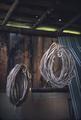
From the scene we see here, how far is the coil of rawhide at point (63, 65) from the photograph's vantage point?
715cm

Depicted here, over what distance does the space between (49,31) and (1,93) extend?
2389mm

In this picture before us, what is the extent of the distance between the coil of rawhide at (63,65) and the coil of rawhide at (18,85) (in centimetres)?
61

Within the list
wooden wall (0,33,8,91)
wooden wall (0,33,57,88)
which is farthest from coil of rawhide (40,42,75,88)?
wooden wall (0,33,8,91)

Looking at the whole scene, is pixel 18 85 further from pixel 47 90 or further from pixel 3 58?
pixel 47 90

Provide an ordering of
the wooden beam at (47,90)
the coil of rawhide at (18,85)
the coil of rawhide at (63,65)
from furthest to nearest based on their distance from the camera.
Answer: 1. the wooden beam at (47,90)
2. the coil of rawhide at (63,65)
3. the coil of rawhide at (18,85)

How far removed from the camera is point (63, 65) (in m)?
7.30

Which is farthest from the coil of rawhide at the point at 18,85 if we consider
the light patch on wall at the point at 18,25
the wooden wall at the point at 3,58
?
the light patch on wall at the point at 18,25

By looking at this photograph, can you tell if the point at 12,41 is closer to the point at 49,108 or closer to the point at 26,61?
the point at 26,61

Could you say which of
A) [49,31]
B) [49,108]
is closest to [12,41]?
[49,31]

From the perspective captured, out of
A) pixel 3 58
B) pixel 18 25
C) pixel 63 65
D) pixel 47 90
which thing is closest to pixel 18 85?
pixel 3 58

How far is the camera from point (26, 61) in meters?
7.85

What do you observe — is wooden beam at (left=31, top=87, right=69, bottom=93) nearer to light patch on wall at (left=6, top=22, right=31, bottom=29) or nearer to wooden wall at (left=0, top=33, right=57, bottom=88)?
wooden wall at (left=0, top=33, right=57, bottom=88)

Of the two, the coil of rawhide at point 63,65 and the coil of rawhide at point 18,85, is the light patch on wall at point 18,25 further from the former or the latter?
the coil of rawhide at point 18,85

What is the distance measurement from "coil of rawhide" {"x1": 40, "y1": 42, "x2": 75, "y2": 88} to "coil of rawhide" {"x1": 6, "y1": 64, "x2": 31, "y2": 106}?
0.61 metres
